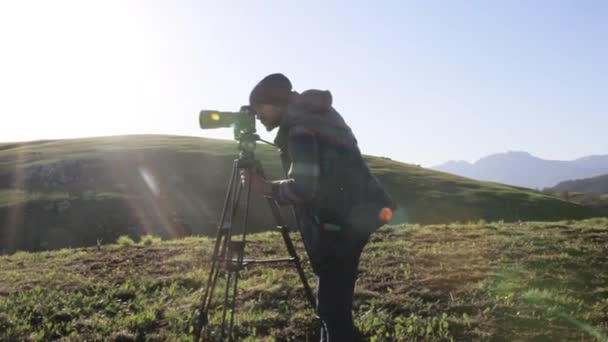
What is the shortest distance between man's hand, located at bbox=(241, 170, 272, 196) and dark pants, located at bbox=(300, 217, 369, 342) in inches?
19.2

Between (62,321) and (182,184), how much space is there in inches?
2362

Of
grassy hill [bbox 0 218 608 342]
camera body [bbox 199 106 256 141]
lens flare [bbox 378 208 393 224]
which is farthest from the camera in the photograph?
grassy hill [bbox 0 218 608 342]

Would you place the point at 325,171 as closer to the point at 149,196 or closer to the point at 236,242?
the point at 236,242

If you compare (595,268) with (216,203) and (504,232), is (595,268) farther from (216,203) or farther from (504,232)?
(216,203)

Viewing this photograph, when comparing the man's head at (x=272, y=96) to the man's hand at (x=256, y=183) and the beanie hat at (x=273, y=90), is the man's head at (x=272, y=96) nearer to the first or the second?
the beanie hat at (x=273, y=90)

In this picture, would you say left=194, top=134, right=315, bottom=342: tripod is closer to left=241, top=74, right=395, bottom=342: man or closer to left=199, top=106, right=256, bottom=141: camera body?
left=199, top=106, right=256, bottom=141: camera body

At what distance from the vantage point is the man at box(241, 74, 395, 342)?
4.73 metres

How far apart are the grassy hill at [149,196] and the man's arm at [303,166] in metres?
43.7

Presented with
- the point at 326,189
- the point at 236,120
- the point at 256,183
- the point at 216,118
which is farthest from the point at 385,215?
the point at 216,118

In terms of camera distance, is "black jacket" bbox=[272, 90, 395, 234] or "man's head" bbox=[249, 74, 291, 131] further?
"man's head" bbox=[249, 74, 291, 131]

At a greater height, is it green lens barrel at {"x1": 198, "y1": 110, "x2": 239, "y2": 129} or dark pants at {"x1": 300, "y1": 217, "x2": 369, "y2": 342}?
green lens barrel at {"x1": 198, "y1": 110, "x2": 239, "y2": 129}

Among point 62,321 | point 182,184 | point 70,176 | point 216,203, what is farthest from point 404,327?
point 70,176

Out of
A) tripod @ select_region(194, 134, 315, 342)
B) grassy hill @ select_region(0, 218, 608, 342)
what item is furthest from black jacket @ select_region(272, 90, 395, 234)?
grassy hill @ select_region(0, 218, 608, 342)

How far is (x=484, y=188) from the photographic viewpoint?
7988cm
